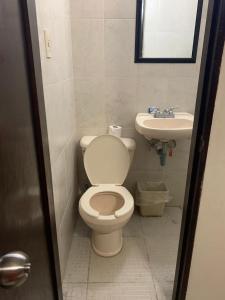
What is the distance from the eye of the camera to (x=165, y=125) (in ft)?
5.87

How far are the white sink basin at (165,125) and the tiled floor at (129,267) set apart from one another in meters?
0.84

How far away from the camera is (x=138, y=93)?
183 centimetres

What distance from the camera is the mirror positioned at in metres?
1.64

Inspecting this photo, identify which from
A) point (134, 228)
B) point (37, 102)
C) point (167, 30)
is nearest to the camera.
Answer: point (37, 102)

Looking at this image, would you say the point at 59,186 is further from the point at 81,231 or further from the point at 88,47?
the point at 88,47

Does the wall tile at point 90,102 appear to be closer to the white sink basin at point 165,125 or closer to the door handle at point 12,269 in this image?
the white sink basin at point 165,125

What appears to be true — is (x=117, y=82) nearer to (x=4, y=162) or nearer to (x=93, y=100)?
(x=93, y=100)

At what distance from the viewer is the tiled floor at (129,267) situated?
1.38m

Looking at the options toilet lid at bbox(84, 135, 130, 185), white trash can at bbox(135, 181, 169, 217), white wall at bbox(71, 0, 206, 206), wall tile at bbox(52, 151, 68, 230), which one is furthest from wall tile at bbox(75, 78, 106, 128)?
white trash can at bbox(135, 181, 169, 217)

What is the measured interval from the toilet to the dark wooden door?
873mm

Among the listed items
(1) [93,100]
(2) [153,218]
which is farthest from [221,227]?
(1) [93,100]

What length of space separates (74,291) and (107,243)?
37cm

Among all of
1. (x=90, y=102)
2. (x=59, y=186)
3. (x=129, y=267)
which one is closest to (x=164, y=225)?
(x=129, y=267)

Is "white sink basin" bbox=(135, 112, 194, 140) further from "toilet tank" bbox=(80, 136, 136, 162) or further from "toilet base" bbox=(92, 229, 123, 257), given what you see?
"toilet base" bbox=(92, 229, 123, 257)
